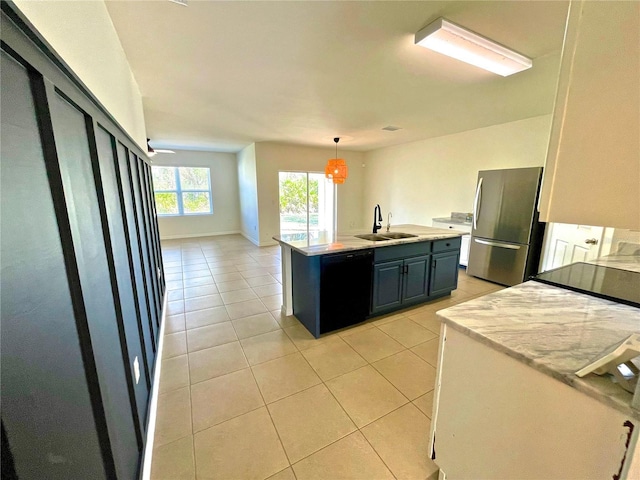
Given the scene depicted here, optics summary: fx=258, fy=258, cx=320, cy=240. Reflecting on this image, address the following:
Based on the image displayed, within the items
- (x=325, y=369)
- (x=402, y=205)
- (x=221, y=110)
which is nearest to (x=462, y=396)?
(x=325, y=369)

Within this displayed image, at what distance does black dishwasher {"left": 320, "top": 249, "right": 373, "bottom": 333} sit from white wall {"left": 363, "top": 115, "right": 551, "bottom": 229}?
3.40m

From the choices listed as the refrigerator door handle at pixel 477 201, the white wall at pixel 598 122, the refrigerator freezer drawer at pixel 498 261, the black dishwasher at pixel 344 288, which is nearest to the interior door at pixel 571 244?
the refrigerator freezer drawer at pixel 498 261

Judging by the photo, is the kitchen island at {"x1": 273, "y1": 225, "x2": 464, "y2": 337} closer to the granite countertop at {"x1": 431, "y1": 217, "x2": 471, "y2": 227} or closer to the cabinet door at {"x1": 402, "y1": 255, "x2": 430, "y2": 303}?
the cabinet door at {"x1": 402, "y1": 255, "x2": 430, "y2": 303}

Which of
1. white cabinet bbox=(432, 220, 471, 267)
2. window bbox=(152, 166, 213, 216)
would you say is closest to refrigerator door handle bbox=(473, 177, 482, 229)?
white cabinet bbox=(432, 220, 471, 267)

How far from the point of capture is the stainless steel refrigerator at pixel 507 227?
3662mm

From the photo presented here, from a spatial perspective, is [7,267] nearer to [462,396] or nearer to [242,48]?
[462,396]

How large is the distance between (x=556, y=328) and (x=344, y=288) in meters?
1.73

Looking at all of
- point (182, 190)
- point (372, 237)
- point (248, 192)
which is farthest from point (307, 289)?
point (182, 190)

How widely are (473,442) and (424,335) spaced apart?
164 centimetres

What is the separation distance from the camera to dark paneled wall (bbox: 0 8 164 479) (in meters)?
0.52

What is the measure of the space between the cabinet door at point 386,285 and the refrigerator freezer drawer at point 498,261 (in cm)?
213

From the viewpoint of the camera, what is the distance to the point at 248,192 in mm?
7113

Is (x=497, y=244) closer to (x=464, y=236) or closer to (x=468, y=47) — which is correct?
(x=464, y=236)

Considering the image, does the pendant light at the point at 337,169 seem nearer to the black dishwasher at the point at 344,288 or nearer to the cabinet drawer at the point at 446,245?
the cabinet drawer at the point at 446,245
